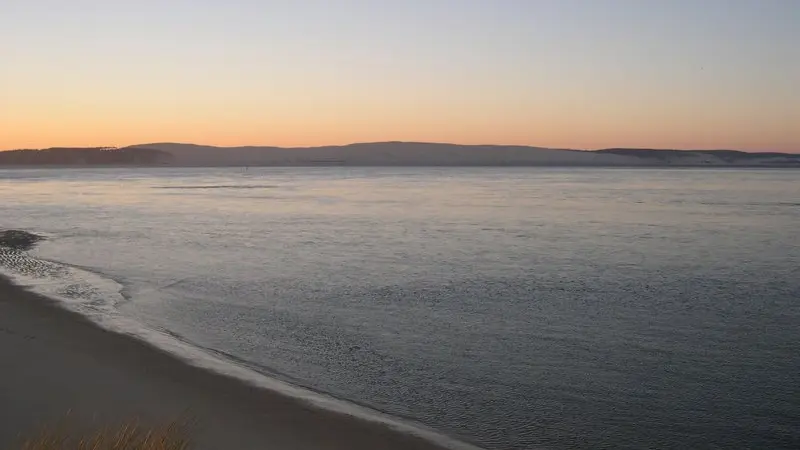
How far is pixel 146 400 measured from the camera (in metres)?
6.95

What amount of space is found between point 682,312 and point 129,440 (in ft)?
30.4

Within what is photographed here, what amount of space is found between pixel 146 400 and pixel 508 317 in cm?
587

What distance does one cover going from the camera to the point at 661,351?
9359 millimetres

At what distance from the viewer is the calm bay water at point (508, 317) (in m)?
7.28

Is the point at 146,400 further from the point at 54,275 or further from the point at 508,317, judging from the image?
the point at 54,275

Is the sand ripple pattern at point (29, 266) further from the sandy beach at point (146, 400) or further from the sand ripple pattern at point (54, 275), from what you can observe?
the sandy beach at point (146, 400)

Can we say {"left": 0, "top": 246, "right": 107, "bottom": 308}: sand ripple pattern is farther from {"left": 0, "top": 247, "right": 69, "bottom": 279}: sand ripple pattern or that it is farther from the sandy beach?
the sandy beach

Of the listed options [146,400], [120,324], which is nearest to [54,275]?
[120,324]

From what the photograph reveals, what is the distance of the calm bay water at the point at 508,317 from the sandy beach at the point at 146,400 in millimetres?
831

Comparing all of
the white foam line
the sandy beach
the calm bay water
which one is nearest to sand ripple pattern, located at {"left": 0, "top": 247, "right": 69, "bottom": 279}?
the white foam line

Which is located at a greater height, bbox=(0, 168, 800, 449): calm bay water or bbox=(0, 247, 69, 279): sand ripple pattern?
bbox=(0, 247, 69, 279): sand ripple pattern

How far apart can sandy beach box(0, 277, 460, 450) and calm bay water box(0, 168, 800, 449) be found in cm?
83

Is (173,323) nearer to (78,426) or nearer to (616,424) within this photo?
(78,426)

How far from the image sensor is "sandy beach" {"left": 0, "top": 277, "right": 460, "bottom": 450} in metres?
6.16
